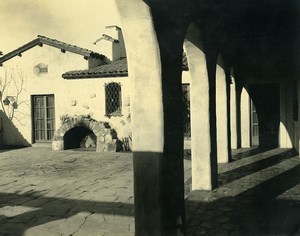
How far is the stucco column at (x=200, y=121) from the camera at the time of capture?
5.90 m

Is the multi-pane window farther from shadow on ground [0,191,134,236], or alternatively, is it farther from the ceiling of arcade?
the ceiling of arcade

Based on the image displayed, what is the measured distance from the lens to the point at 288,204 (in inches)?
214

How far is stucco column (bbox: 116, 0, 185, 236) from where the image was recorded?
345 centimetres

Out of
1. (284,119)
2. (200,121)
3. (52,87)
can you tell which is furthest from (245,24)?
(52,87)

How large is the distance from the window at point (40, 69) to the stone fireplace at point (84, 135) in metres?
2.34

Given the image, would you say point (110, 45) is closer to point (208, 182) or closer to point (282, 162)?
point (282, 162)

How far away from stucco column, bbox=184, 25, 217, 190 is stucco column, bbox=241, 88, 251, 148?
7117mm

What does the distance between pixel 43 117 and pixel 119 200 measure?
9695mm

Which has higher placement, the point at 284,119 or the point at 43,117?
the point at 43,117

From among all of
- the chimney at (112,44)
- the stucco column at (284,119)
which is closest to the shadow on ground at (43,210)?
the stucco column at (284,119)

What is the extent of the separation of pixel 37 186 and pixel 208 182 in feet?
12.1

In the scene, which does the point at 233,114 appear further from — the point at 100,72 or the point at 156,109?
the point at 156,109

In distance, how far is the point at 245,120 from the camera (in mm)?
13406

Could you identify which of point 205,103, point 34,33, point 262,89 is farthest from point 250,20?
point 34,33
